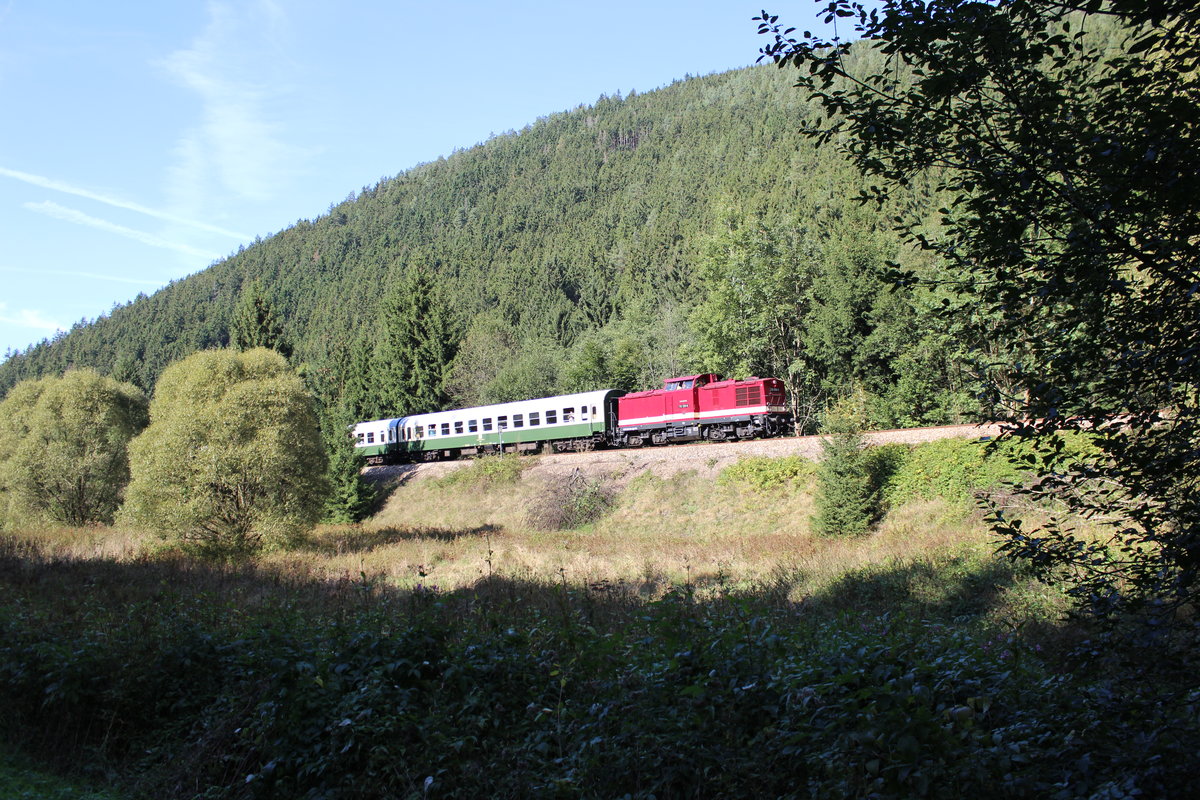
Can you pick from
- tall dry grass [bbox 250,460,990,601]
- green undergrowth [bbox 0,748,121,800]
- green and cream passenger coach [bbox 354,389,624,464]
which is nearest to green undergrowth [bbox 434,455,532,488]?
tall dry grass [bbox 250,460,990,601]

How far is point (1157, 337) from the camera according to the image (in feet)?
12.3

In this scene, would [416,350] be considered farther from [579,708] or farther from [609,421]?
[579,708]

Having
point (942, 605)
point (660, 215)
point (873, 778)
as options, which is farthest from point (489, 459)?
point (660, 215)

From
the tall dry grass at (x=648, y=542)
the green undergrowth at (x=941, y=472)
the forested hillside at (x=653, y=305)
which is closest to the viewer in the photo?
the tall dry grass at (x=648, y=542)

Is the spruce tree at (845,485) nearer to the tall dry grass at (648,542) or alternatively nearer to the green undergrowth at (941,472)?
the tall dry grass at (648,542)

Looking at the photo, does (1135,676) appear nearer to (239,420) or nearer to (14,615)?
(14,615)

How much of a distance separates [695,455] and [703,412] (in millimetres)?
2951

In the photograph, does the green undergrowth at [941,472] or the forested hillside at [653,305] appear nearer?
the green undergrowth at [941,472]

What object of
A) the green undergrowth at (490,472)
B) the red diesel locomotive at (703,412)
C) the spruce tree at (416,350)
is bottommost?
the green undergrowth at (490,472)

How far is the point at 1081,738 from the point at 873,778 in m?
1.14

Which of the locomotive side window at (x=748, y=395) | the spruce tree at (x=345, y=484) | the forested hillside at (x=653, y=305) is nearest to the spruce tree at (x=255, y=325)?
the forested hillside at (x=653, y=305)

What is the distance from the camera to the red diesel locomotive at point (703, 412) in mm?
31781

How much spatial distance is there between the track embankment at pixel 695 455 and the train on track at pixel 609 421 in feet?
4.33

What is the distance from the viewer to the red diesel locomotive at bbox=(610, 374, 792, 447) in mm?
31781
